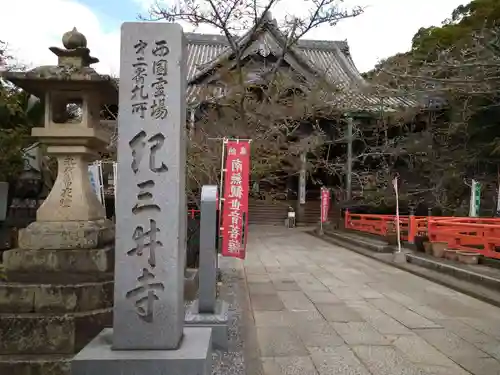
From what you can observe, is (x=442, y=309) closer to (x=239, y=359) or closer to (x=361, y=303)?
(x=361, y=303)

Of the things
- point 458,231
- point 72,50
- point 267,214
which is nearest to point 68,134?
point 72,50

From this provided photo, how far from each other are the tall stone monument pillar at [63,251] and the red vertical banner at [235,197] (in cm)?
224

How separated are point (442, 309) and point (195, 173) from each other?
4.64m

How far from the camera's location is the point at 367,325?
5.66 metres

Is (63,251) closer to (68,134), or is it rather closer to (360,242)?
(68,134)

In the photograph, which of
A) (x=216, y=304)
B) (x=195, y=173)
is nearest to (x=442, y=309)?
(x=216, y=304)

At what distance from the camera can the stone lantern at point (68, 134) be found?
4.56m

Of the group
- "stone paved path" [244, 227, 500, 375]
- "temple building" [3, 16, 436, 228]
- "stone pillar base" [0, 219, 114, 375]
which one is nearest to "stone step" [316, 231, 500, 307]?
"stone paved path" [244, 227, 500, 375]

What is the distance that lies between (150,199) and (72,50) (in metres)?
2.55

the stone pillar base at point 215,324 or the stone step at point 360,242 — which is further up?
the stone pillar base at point 215,324

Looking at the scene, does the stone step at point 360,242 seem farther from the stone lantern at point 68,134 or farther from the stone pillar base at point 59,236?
the stone pillar base at point 59,236

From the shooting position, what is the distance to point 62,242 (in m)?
4.48

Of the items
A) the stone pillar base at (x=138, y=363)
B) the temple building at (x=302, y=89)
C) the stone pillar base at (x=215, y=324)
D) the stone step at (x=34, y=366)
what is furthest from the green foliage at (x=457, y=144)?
the stone pillar base at (x=138, y=363)

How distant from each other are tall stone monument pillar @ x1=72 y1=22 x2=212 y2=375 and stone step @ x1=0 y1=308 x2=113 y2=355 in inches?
46.4
